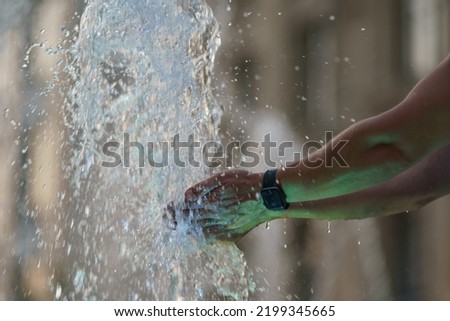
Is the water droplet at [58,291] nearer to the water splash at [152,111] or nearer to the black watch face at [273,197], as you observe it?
the water splash at [152,111]

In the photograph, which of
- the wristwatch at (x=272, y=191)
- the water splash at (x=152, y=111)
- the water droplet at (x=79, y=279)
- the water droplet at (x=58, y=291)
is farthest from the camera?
the water droplet at (x=58, y=291)

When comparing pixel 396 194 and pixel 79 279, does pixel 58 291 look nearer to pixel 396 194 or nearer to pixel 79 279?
pixel 79 279

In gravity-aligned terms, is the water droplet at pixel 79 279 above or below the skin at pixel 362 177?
below

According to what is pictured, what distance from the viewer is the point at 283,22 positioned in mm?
10414

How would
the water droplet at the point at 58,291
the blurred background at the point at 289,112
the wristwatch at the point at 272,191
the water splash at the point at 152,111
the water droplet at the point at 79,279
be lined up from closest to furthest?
the wristwatch at the point at 272,191 → the water splash at the point at 152,111 → the water droplet at the point at 79,279 → the water droplet at the point at 58,291 → the blurred background at the point at 289,112

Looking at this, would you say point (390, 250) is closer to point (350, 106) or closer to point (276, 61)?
A: point (350, 106)

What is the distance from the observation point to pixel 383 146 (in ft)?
7.32

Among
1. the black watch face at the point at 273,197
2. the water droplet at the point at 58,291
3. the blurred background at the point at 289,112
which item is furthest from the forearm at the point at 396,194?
the water droplet at the point at 58,291

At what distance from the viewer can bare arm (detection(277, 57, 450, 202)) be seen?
7.09 feet

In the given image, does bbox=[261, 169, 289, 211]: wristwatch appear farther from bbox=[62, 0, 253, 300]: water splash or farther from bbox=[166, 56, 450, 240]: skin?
bbox=[62, 0, 253, 300]: water splash

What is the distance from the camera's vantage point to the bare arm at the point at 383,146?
Result: 216cm

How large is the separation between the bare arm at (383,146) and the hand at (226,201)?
11 centimetres

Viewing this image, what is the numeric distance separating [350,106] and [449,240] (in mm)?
2083
